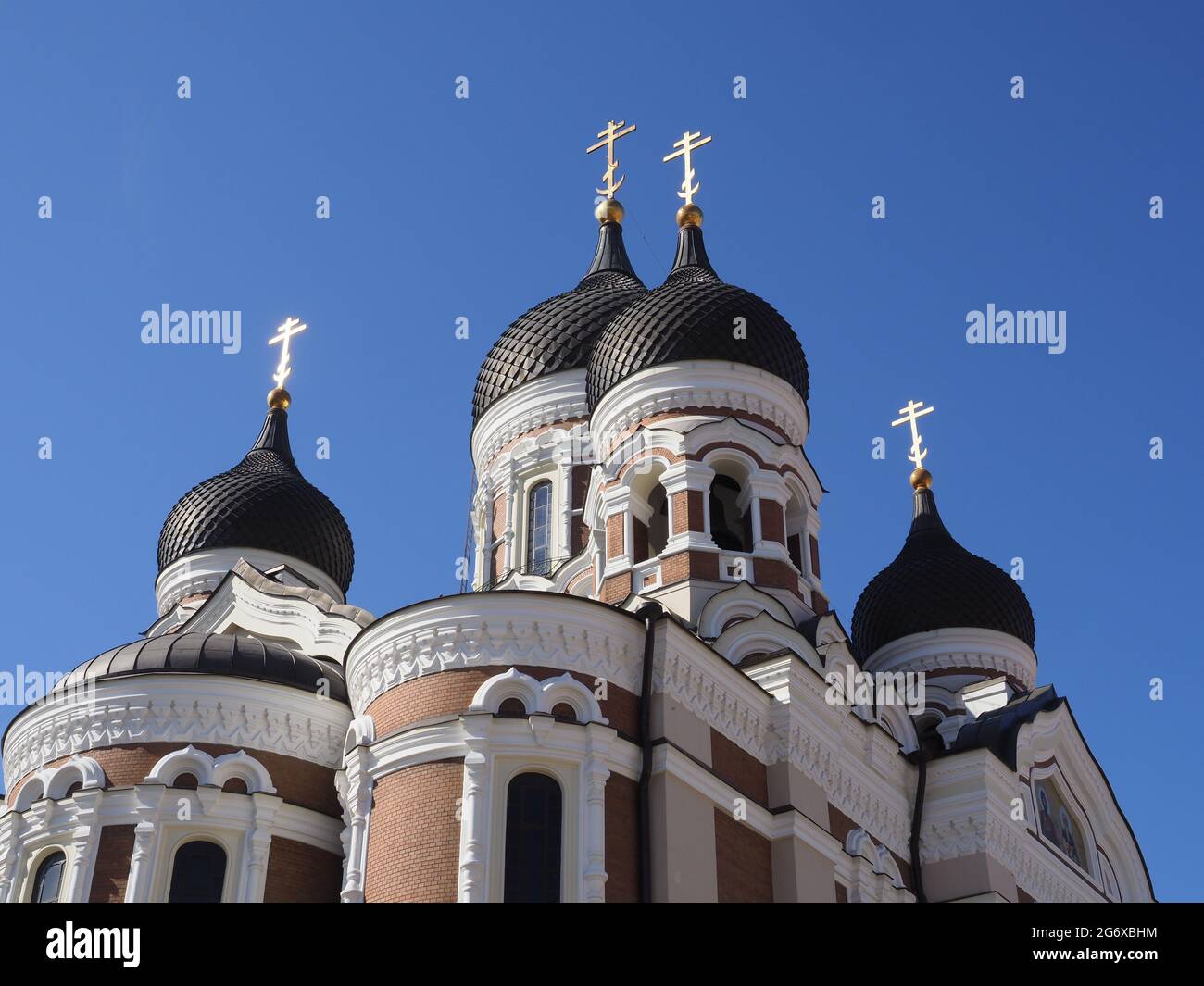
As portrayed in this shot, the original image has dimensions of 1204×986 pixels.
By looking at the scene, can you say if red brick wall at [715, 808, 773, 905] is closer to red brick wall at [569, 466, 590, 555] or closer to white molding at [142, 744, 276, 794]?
white molding at [142, 744, 276, 794]

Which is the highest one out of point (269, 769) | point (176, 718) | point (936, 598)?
point (936, 598)

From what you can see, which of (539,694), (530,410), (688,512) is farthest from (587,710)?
(530,410)

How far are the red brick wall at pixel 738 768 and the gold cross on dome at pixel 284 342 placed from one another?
33.7 ft

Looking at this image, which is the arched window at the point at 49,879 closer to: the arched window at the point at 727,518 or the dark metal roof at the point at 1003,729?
the arched window at the point at 727,518

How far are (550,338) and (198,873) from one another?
9.69 metres

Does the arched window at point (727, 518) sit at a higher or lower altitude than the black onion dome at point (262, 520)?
lower

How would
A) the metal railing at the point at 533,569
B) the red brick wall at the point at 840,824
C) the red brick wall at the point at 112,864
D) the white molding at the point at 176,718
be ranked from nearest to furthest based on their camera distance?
1. the red brick wall at the point at 112,864
2. the white molding at the point at 176,718
3. the red brick wall at the point at 840,824
4. the metal railing at the point at 533,569

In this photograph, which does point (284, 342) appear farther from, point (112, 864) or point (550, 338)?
point (112, 864)

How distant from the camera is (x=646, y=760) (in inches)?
491

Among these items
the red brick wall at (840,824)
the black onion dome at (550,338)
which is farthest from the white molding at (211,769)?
the black onion dome at (550,338)

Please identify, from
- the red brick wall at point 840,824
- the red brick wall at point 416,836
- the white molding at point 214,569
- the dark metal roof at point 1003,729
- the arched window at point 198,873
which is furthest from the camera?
the white molding at point 214,569

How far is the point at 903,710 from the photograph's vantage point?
16.5 metres

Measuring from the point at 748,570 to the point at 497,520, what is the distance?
474 cm

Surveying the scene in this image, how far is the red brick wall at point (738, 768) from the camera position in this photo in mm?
13164
